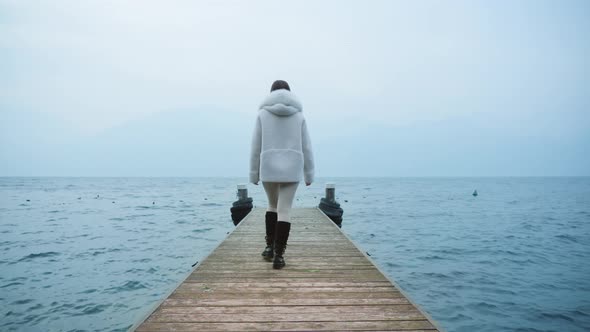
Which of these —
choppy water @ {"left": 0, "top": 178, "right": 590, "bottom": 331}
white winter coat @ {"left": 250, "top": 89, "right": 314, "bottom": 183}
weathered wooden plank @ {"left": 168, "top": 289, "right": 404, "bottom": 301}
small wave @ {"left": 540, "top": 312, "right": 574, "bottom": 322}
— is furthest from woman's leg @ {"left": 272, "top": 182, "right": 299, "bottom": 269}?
small wave @ {"left": 540, "top": 312, "right": 574, "bottom": 322}

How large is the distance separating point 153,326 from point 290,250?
3.33 metres

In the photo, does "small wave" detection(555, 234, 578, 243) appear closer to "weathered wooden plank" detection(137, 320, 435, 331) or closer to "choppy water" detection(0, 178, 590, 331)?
"choppy water" detection(0, 178, 590, 331)

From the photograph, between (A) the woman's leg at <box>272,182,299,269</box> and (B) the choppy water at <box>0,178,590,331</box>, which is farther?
(B) the choppy water at <box>0,178,590,331</box>

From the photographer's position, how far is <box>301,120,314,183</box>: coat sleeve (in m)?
4.60

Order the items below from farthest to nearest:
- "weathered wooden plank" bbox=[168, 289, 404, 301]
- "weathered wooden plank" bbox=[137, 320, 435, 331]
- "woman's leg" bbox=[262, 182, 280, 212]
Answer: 1. "woman's leg" bbox=[262, 182, 280, 212]
2. "weathered wooden plank" bbox=[168, 289, 404, 301]
3. "weathered wooden plank" bbox=[137, 320, 435, 331]

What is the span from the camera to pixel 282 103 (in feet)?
14.3

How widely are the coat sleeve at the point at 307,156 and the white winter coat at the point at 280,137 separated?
6 cm

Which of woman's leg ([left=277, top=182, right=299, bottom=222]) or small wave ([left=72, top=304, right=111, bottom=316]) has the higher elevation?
woman's leg ([left=277, top=182, right=299, bottom=222])

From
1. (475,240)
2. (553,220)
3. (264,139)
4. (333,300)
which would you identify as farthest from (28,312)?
(553,220)

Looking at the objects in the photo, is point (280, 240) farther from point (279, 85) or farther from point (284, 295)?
point (279, 85)

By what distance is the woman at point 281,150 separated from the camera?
439 centimetres

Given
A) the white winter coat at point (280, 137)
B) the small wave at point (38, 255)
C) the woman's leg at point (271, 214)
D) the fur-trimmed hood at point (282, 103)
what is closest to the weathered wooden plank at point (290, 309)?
the white winter coat at point (280, 137)

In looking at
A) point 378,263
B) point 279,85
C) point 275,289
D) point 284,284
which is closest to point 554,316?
point 378,263

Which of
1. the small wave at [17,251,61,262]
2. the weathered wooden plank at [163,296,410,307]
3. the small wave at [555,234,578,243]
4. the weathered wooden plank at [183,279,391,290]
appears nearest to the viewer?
the weathered wooden plank at [163,296,410,307]
